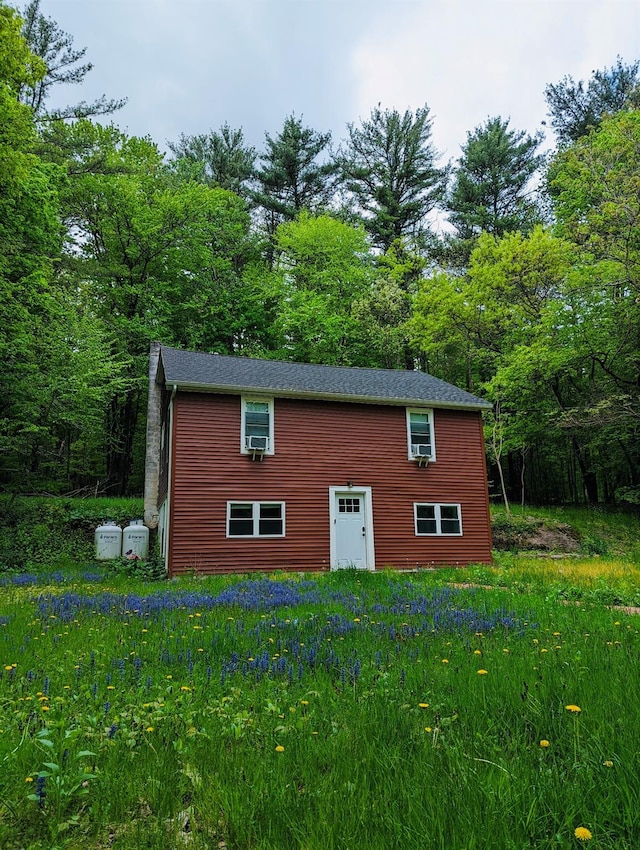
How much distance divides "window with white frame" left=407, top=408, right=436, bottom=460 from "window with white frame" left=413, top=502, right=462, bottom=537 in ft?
5.85

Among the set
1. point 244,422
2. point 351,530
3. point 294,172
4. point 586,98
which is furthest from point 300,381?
point 586,98

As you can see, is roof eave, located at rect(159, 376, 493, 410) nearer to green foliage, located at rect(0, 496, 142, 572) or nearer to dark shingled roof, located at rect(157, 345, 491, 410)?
dark shingled roof, located at rect(157, 345, 491, 410)

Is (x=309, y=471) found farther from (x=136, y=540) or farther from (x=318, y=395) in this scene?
(x=136, y=540)

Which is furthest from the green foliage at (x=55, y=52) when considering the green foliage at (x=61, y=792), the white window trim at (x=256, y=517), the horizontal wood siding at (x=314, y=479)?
the green foliage at (x=61, y=792)

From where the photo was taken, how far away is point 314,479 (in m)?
17.2

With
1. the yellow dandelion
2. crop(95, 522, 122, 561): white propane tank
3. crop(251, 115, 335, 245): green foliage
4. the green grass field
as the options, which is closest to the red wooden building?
crop(95, 522, 122, 561): white propane tank

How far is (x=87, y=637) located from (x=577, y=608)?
650 cm

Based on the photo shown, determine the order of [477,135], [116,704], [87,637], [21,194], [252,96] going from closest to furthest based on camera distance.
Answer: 1. [116,704]
2. [87,637]
3. [21,194]
4. [477,135]
5. [252,96]

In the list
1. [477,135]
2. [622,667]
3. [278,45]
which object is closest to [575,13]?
[278,45]

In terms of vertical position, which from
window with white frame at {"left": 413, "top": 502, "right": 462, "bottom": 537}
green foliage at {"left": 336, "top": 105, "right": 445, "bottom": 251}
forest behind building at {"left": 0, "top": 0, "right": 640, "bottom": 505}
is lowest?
window with white frame at {"left": 413, "top": 502, "right": 462, "bottom": 537}

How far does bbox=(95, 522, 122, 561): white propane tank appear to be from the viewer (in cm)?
1755

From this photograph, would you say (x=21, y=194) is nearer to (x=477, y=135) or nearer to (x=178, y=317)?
(x=178, y=317)

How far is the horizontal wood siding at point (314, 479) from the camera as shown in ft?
51.5

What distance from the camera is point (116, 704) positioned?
3.75 metres
